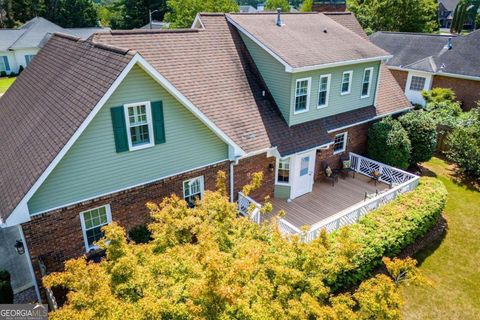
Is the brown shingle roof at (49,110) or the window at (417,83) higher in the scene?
the brown shingle roof at (49,110)

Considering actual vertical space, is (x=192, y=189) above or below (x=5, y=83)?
above

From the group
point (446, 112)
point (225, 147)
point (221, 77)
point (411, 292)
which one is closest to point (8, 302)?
point (225, 147)

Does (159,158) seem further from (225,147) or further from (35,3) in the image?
(35,3)

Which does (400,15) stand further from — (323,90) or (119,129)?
(119,129)

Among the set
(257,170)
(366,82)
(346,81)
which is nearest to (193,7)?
(366,82)

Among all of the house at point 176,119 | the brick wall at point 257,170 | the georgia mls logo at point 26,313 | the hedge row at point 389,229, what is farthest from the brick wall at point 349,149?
the georgia mls logo at point 26,313

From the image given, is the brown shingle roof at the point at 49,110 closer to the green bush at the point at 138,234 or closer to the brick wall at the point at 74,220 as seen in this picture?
the brick wall at the point at 74,220
